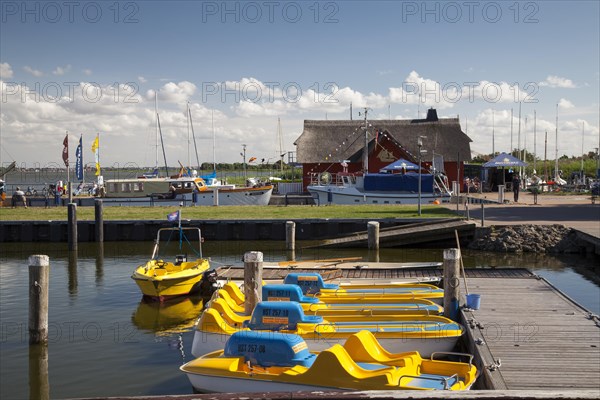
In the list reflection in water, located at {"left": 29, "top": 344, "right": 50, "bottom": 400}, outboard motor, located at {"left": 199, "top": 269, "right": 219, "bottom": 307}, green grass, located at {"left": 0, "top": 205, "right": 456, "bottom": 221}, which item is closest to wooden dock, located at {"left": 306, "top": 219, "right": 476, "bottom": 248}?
green grass, located at {"left": 0, "top": 205, "right": 456, "bottom": 221}

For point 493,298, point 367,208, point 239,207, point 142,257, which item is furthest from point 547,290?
point 239,207

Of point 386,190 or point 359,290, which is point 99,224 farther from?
point 386,190

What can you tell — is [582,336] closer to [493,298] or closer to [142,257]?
[493,298]

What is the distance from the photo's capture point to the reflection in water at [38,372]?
514 inches

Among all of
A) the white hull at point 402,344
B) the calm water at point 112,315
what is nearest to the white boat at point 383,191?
the calm water at point 112,315

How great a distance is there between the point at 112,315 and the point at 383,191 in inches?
1139

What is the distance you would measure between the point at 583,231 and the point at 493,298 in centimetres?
1382

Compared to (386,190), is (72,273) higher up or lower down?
lower down

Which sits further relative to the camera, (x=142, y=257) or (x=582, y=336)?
(x=142, y=257)

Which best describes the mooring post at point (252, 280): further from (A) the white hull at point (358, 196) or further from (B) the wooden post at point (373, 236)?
(A) the white hull at point (358, 196)

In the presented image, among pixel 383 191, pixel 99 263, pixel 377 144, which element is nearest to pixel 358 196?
pixel 383 191

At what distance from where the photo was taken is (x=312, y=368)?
10586 millimetres

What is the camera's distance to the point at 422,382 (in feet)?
34.3

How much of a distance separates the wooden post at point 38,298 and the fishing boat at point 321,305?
3.90m
